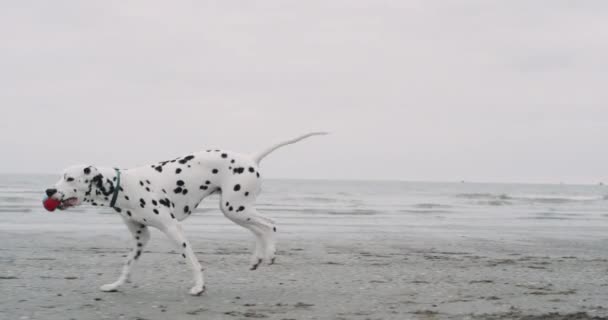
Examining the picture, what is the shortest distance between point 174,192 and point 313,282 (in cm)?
233

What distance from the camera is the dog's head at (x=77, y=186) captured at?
6723mm

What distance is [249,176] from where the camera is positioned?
7.36 m

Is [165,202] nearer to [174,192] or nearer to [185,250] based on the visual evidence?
[174,192]

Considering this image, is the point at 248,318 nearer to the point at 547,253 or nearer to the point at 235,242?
the point at 235,242

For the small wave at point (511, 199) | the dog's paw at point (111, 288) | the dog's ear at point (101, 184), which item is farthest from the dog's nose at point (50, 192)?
the small wave at point (511, 199)

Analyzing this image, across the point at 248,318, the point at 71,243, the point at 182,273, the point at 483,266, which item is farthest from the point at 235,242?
the point at 248,318

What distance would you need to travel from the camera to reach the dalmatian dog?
690cm

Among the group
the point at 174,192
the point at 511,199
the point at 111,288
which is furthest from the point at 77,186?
the point at 511,199

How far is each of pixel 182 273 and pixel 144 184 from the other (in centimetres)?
222

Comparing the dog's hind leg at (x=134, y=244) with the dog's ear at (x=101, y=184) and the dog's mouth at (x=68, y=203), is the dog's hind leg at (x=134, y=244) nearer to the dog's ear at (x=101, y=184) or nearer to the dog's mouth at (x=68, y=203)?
the dog's ear at (x=101, y=184)

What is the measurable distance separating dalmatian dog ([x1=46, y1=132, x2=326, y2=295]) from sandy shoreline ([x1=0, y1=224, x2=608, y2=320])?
608 millimetres

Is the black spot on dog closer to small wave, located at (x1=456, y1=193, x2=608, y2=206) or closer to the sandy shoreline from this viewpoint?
the sandy shoreline

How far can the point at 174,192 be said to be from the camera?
725 cm

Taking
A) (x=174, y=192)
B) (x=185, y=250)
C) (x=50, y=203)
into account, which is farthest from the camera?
(x=174, y=192)
